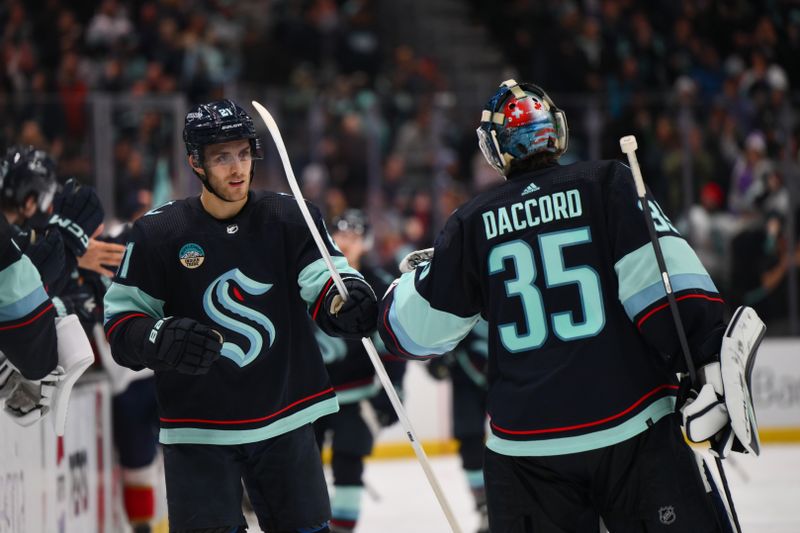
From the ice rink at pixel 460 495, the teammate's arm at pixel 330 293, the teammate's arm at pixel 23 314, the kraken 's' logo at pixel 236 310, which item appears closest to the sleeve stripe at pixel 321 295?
the teammate's arm at pixel 330 293

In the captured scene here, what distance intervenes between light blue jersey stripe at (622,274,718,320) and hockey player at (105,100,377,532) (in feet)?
2.46

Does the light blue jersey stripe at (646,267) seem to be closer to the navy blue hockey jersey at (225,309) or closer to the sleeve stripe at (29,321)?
the navy blue hockey jersey at (225,309)

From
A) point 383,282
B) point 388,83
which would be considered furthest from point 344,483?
point 388,83

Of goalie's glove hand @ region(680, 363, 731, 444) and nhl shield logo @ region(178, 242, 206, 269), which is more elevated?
nhl shield logo @ region(178, 242, 206, 269)

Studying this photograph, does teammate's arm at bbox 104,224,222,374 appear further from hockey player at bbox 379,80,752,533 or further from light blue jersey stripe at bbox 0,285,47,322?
hockey player at bbox 379,80,752,533

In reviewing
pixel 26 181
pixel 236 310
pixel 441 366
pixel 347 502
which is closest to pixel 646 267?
pixel 236 310

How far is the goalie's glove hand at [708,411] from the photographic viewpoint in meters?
2.44

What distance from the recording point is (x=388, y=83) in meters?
10.9

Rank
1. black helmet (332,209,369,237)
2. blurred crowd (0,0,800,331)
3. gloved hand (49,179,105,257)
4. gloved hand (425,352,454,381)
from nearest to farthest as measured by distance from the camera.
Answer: gloved hand (49,179,105,257) < black helmet (332,209,369,237) < gloved hand (425,352,454,381) < blurred crowd (0,0,800,331)

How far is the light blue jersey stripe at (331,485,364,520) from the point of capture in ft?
15.9

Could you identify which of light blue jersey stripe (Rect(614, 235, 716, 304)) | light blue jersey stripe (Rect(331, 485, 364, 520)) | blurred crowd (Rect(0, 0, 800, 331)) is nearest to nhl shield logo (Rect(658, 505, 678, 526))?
light blue jersey stripe (Rect(614, 235, 716, 304))

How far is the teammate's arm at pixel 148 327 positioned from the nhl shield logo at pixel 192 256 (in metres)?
0.06

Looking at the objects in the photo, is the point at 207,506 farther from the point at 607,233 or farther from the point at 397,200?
the point at 397,200

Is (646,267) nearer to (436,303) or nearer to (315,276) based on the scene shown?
(436,303)
